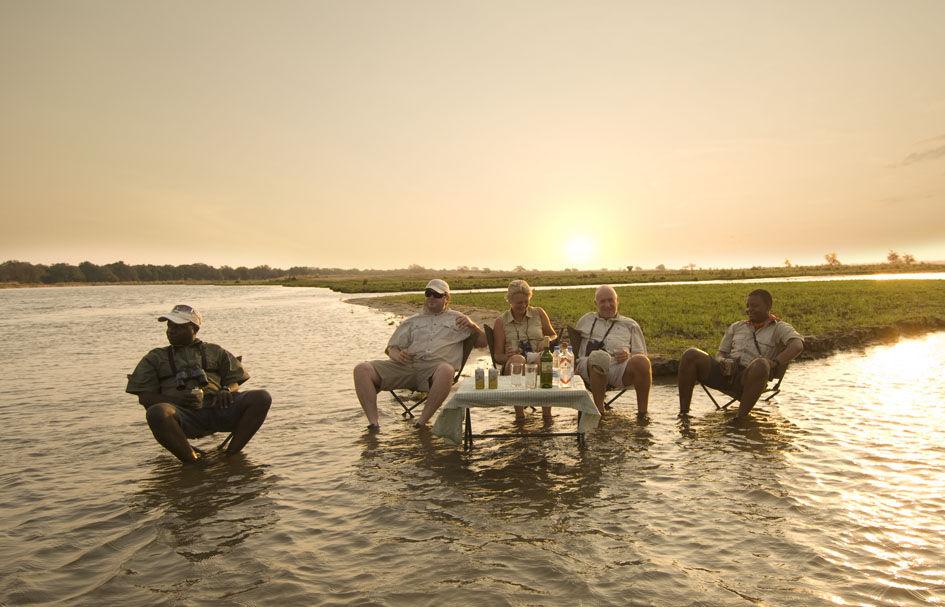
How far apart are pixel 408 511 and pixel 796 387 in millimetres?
7350

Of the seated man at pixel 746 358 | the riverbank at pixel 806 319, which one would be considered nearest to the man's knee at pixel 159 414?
the seated man at pixel 746 358

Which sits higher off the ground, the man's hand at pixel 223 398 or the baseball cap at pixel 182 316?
the baseball cap at pixel 182 316

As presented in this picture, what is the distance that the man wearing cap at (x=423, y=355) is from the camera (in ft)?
23.4

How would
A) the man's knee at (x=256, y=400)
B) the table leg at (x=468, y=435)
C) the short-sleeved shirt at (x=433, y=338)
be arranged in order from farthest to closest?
the short-sleeved shirt at (x=433, y=338) → the table leg at (x=468, y=435) → the man's knee at (x=256, y=400)

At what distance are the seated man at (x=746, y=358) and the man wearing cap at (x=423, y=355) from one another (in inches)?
107

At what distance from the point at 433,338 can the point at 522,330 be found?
1.12 metres

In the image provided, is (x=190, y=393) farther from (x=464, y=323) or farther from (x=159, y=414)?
(x=464, y=323)

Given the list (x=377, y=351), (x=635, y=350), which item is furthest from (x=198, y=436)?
(x=377, y=351)

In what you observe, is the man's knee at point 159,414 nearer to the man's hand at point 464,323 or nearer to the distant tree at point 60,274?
the man's hand at point 464,323

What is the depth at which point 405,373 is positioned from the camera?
726 centimetres

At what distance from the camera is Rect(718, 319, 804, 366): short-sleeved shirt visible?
724 cm

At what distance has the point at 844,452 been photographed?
5789 mm

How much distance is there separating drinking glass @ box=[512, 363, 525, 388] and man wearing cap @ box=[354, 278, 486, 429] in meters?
0.78

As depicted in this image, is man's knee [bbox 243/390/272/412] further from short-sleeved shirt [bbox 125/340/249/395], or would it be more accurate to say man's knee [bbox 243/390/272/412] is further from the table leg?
the table leg
